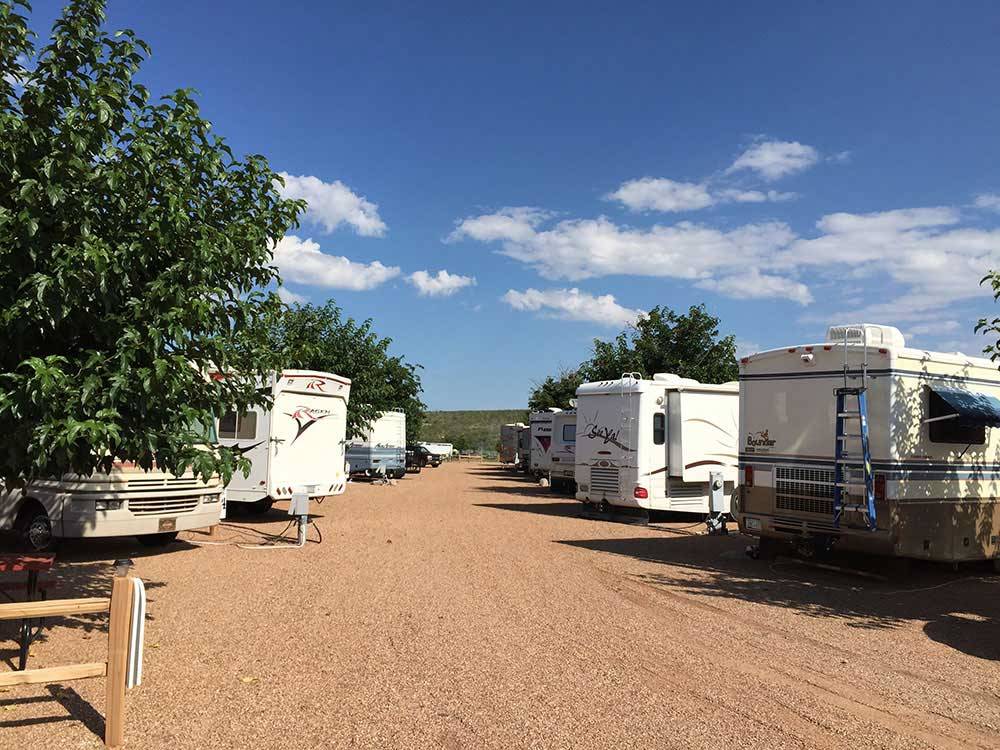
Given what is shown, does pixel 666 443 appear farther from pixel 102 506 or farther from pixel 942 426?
pixel 102 506

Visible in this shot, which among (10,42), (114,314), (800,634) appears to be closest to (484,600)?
(800,634)

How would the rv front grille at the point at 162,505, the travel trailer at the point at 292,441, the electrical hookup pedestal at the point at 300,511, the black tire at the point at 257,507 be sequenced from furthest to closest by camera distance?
the black tire at the point at 257,507 → the travel trailer at the point at 292,441 → the electrical hookup pedestal at the point at 300,511 → the rv front grille at the point at 162,505

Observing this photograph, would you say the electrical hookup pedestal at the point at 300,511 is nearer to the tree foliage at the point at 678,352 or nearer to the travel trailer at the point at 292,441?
the travel trailer at the point at 292,441

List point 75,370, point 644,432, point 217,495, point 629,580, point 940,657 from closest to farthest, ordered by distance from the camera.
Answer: point 75,370 → point 940,657 → point 629,580 → point 217,495 → point 644,432

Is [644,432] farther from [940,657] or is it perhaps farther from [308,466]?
[940,657]

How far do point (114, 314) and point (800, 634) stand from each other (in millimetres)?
6445

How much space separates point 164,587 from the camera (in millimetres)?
8594

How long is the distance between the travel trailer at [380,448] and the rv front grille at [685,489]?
13918mm

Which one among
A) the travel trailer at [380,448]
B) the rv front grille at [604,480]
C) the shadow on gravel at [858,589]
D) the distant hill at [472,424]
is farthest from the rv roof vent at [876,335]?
the distant hill at [472,424]

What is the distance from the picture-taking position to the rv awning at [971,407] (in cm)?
912

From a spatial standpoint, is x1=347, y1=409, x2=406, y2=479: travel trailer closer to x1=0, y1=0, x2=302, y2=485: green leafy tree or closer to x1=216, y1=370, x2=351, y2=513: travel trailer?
x1=216, y1=370, x2=351, y2=513: travel trailer

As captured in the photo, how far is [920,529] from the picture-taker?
906 cm

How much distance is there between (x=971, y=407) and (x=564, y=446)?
16.1 metres

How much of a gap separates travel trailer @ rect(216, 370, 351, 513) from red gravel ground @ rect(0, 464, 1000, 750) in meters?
3.00
